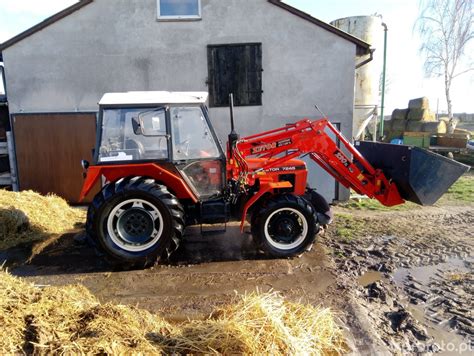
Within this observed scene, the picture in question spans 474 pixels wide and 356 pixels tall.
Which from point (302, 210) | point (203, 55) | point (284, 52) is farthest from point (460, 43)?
point (302, 210)

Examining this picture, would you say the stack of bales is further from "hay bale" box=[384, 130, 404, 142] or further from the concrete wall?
the concrete wall

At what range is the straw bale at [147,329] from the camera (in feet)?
8.68

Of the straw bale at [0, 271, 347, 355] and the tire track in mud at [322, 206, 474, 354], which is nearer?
the straw bale at [0, 271, 347, 355]

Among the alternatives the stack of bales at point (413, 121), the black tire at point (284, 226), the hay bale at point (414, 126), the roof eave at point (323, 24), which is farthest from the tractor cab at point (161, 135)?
the hay bale at point (414, 126)

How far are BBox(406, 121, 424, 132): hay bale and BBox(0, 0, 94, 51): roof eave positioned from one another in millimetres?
15900

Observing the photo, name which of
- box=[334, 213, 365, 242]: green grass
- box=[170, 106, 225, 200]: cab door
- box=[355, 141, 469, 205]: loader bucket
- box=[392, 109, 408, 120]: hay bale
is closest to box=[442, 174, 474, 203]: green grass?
box=[334, 213, 365, 242]: green grass

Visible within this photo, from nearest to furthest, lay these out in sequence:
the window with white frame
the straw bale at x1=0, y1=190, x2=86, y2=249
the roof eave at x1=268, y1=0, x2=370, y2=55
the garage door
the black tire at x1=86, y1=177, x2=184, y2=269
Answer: the black tire at x1=86, y1=177, x2=184, y2=269 → the straw bale at x1=0, y1=190, x2=86, y2=249 → the roof eave at x1=268, y1=0, x2=370, y2=55 → the window with white frame → the garage door

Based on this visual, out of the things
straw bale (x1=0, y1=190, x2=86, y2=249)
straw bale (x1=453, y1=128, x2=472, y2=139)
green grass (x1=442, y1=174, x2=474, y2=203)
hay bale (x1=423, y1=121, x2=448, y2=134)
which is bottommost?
green grass (x1=442, y1=174, x2=474, y2=203)

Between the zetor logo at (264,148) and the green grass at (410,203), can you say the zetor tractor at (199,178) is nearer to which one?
the zetor logo at (264,148)

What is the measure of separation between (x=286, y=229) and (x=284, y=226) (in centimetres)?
5

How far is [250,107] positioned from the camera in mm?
8219

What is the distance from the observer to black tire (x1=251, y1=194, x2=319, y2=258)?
5047 millimetres

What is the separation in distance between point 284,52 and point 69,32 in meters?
4.65

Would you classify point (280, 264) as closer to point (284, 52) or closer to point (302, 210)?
point (302, 210)
